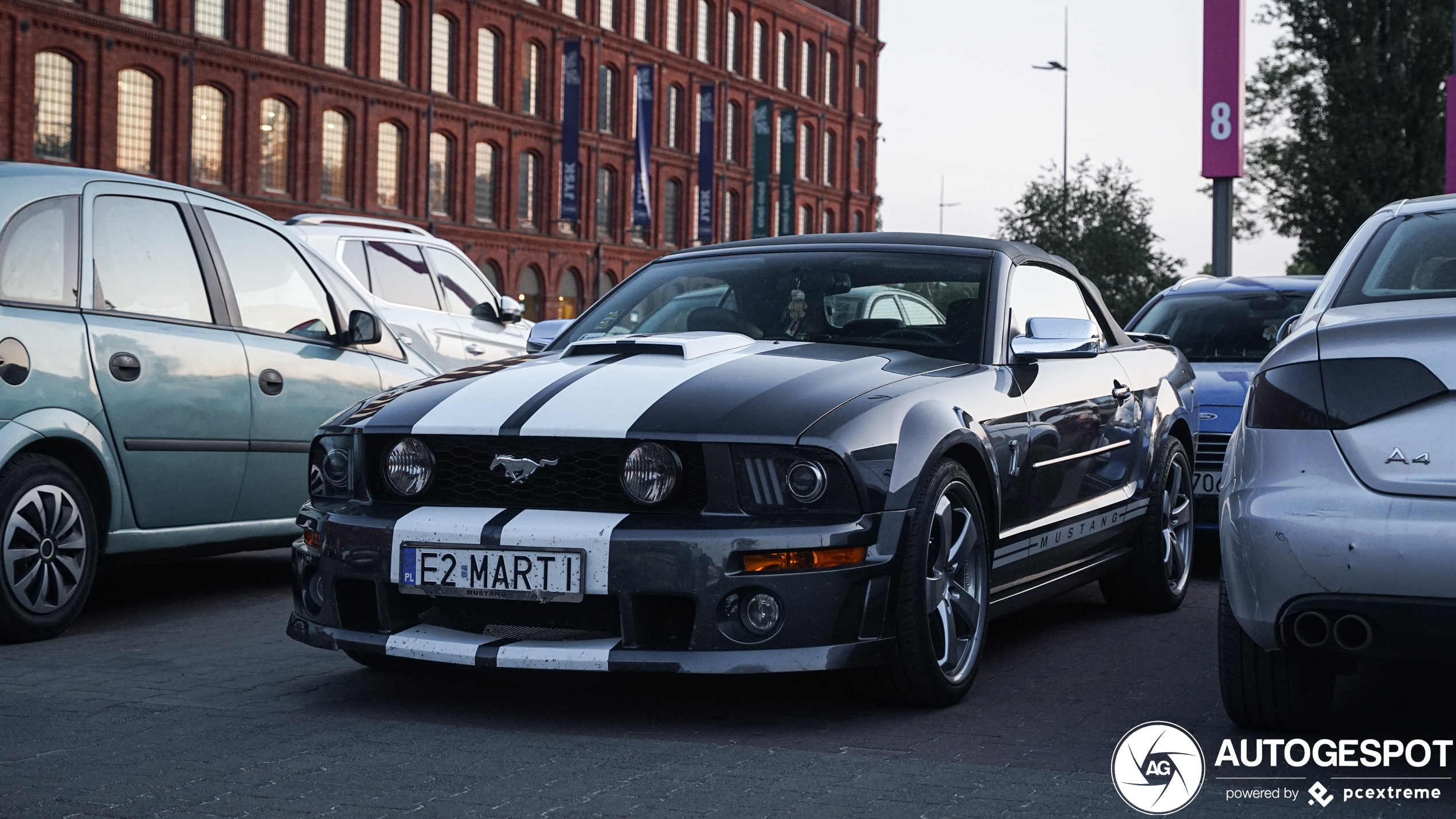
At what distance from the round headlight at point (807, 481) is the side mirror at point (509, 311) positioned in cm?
778

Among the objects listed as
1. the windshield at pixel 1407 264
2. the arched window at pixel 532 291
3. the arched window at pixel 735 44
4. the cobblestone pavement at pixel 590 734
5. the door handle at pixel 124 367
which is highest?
the arched window at pixel 735 44

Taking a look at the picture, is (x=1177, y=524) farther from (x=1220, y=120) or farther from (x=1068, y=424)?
(x=1220, y=120)

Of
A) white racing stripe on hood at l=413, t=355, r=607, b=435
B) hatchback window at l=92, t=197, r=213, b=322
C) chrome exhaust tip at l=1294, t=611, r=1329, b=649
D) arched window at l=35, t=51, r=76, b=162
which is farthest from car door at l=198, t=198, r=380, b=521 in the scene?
arched window at l=35, t=51, r=76, b=162

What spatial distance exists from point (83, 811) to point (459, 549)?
124 cm

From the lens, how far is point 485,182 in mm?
57281

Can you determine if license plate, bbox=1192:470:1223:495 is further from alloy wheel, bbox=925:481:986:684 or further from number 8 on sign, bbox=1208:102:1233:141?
number 8 on sign, bbox=1208:102:1233:141

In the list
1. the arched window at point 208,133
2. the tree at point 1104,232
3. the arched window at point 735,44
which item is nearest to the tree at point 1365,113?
the tree at point 1104,232

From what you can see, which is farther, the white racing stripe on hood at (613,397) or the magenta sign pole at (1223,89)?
the magenta sign pole at (1223,89)

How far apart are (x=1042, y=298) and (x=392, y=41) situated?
4866cm

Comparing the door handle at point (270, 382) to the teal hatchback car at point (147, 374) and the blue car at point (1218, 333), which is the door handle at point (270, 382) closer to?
the teal hatchback car at point (147, 374)

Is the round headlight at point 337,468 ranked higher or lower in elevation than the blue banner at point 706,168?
lower

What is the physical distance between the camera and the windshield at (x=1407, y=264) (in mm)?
4617

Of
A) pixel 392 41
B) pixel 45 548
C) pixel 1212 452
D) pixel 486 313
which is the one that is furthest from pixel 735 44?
pixel 45 548

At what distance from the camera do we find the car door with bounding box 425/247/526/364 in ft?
44.0
